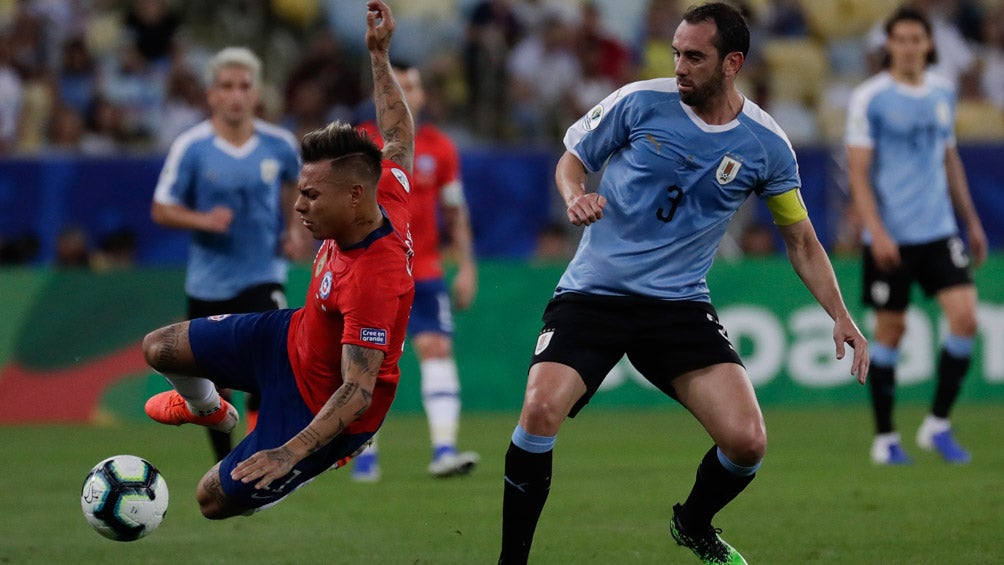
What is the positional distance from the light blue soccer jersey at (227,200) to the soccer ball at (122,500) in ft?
10.9

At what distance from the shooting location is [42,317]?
46.0 feet

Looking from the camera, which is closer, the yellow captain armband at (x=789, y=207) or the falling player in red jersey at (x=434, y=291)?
the yellow captain armband at (x=789, y=207)

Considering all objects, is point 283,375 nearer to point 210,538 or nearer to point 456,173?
point 210,538

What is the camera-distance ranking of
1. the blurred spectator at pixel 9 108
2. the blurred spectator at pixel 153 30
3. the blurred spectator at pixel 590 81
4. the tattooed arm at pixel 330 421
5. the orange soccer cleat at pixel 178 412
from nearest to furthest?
the tattooed arm at pixel 330 421 < the orange soccer cleat at pixel 178 412 < the blurred spectator at pixel 9 108 < the blurred spectator at pixel 153 30 < the blurred spectator at pixel 590 81

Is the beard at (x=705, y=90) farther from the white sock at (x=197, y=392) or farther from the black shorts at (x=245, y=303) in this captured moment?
the black shorts at (x=245, y=303)

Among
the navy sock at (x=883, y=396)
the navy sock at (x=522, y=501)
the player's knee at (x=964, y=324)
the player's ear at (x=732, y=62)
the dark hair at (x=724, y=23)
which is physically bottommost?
the navy sock at (x=883, y=396)

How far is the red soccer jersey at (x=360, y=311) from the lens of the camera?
6.09m

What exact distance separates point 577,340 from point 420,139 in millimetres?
4717

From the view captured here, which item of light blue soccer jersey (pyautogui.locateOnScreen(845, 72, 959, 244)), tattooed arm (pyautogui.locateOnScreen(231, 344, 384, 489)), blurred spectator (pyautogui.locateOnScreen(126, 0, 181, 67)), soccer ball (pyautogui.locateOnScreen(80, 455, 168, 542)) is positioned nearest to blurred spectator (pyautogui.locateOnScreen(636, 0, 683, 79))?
blurred spectator (pyautogui.locateOnScreen(126, 0, 181, 67))

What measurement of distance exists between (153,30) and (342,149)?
11.5m

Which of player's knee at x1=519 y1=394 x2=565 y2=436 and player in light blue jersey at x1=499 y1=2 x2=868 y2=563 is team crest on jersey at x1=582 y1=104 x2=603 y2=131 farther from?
player's knee at x1=519 y1=394 x2=565 y2=436

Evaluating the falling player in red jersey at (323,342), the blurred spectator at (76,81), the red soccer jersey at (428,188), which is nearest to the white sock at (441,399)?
the red soccer jersey at (428,188)

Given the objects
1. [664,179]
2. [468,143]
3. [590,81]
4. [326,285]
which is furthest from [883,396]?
[590,81]

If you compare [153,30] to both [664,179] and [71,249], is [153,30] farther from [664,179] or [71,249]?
[664,179]
